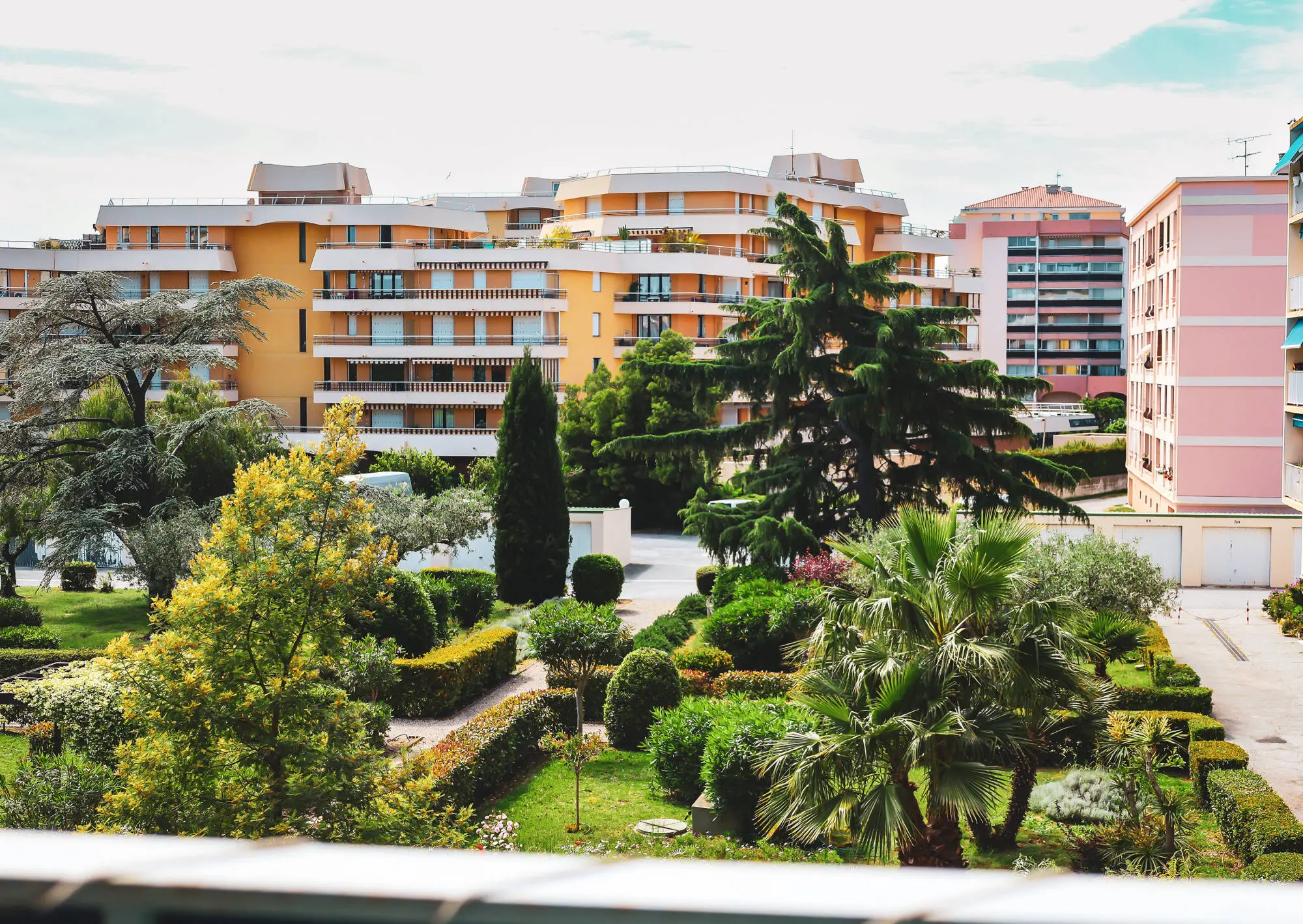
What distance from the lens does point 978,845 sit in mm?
13844

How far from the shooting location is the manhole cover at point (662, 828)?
14.9 m

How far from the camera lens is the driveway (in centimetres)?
3716

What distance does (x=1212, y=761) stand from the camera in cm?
1650

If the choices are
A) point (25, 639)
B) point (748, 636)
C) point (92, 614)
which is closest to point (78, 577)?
point (92, 614)

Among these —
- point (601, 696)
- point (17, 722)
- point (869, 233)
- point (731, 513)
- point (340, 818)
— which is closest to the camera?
point (340, 818)

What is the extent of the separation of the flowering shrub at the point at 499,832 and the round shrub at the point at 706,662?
726 cm

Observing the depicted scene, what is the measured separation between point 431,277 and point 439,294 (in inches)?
69.6

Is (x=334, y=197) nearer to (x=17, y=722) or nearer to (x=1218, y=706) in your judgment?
(x=17, y=722)

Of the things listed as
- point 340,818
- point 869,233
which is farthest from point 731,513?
point 869,233

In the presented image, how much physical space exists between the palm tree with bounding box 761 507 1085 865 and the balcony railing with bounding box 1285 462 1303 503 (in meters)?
22.4

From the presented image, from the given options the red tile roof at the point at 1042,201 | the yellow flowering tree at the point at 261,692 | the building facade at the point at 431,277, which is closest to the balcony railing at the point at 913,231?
the building facade at the point at 431,277

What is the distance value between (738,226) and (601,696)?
47201 mm

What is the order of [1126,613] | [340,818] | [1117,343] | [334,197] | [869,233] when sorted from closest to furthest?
1. [340,818]
2. [1126,613]
3. [334,197]
4. [869,233]
5. [1117,343]

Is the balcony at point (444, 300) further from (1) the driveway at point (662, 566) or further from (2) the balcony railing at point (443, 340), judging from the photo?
(1) the driveway at point (662, 566)
